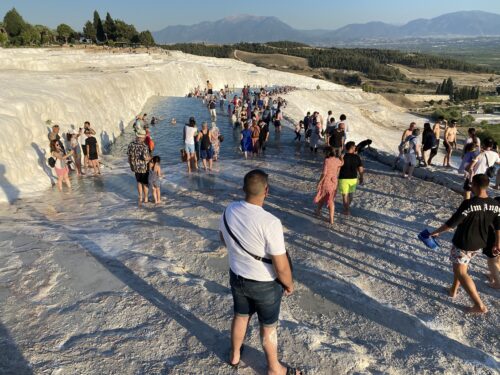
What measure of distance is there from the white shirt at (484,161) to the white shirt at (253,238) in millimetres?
7353

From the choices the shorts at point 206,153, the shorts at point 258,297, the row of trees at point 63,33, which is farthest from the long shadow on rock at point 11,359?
the row of trees at point 63,33

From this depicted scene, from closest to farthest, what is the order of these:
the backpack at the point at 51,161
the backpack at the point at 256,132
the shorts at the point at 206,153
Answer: the backpack at the point at 51,161 → the shorts at the point at 206,153 → the backpack at the point at 256,132

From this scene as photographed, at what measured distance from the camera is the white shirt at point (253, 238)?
3.18 m

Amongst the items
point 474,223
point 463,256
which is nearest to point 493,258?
point 463,256

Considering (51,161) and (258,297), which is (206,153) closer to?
(51,161)

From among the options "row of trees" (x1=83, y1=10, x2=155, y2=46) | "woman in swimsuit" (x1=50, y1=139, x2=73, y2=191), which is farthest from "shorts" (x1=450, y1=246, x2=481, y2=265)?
"row of trees" (x1=83, y1=10, x2=155, y2=46)

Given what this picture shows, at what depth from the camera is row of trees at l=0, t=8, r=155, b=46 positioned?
56500mm

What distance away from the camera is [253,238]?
3.22m

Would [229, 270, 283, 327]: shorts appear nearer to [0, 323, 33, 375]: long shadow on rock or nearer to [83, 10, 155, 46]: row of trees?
[0, 323, 33, 375]: long shadow on rock

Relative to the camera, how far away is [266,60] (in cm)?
12056

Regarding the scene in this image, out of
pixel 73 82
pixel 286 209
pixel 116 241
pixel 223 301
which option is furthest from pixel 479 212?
pixel 73 82

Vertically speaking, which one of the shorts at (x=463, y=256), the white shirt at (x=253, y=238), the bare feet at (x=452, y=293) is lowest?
the bare feet at (x=452, y=293)

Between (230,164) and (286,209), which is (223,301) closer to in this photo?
(286,209)

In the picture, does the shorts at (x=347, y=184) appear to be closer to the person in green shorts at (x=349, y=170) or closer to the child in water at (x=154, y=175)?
the person in green shorts at (x=349, y=170)
